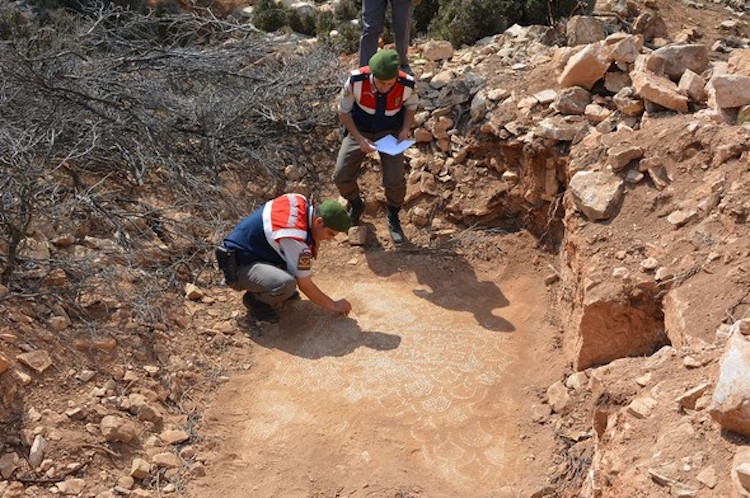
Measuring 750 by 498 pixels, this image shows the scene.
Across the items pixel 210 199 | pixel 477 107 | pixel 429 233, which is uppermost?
pixel 477 107

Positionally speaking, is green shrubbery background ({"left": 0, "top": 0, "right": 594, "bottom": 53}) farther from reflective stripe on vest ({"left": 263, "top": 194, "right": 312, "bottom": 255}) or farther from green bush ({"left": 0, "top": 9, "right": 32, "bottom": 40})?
reflective stripe on vest ({"left": 263, "top": 194, "right": 312, "bottom": 255})

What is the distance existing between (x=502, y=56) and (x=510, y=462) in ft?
A: 11.8

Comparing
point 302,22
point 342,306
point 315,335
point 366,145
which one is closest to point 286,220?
point 342,306

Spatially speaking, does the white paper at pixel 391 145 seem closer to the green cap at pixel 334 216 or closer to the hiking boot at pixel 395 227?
the hiking boot at pixel 395 227

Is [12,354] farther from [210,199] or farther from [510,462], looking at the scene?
[510,462]

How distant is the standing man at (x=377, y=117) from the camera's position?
198 inches

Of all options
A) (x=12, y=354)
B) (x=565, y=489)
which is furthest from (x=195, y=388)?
(x=565, y=489)

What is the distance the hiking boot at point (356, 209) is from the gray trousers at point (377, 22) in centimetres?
110

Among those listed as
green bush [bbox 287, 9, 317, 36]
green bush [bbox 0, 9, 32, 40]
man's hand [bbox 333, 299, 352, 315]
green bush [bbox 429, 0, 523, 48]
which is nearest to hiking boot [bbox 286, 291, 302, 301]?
man's hand [bbox 333, 299, 352, 315]

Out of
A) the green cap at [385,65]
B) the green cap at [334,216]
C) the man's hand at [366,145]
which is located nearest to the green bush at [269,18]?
the man's hand at [366,145]

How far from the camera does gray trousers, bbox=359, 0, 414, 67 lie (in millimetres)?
5773

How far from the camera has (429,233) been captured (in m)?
5.72

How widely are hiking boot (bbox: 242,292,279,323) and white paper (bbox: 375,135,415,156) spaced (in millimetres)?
1288

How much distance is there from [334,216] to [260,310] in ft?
2.85
